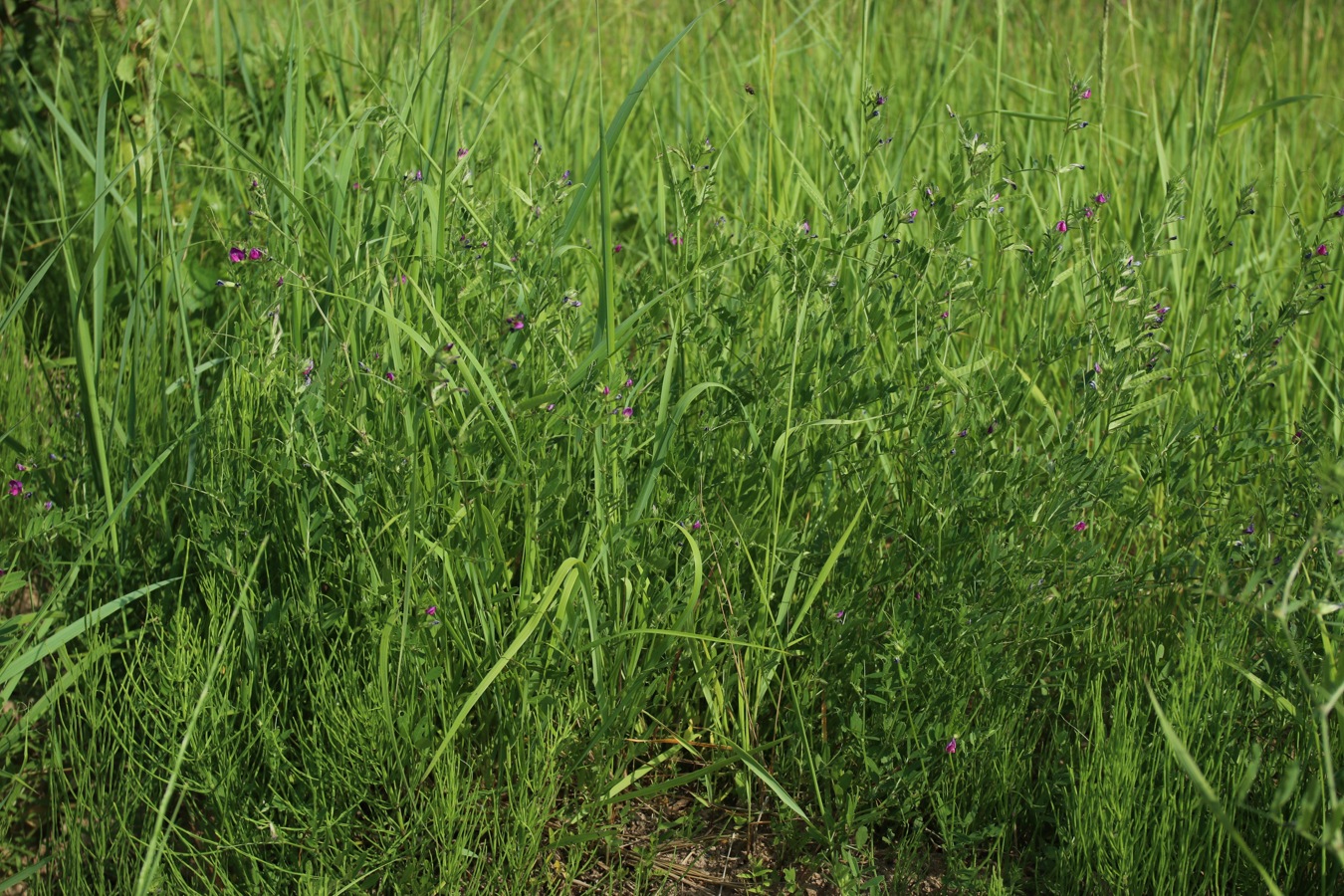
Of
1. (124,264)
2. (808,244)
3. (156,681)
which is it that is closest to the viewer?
(156,681)

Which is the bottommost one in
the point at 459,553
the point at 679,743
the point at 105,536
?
the point at 679,743

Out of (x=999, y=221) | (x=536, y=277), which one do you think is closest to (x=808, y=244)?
(x=999, y=221)

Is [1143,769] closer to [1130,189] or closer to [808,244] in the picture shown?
[808,244]

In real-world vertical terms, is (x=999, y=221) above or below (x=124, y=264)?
above

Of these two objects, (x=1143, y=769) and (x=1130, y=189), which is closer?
(x=1143, y=769)

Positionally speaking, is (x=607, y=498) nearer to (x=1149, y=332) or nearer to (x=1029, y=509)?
(x=1029, y=509)

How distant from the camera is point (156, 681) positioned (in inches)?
70.2

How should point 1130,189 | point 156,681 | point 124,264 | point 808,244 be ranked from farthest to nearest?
point 1130,189
point 124,264
point 808,244
point 156,681

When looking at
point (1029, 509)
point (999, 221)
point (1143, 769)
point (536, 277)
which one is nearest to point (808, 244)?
point (999, 221)

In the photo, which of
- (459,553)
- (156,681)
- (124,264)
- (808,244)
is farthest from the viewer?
(124,264)

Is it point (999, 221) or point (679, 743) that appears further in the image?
point (999, 221)

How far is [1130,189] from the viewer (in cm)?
339

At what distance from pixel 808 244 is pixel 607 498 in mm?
555

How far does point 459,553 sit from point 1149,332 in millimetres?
1051
